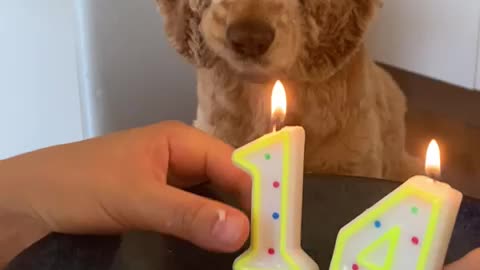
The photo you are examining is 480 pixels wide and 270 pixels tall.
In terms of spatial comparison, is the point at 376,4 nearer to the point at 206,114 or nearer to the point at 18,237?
the point at 206,114

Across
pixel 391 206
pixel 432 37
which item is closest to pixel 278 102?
pixel 391 206

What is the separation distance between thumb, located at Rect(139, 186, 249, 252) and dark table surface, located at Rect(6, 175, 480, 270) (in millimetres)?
29

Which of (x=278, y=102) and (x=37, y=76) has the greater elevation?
A: (x=278, y=102)

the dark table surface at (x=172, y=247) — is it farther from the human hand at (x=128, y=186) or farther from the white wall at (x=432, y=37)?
the white wall at (x=432, y=37)

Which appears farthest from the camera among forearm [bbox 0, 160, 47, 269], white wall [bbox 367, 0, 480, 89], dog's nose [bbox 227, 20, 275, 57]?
white wall [bbox 367, 0, 480, 89]

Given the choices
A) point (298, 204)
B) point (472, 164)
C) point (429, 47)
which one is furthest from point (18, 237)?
point (472, 164)

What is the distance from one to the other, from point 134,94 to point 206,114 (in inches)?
8.1

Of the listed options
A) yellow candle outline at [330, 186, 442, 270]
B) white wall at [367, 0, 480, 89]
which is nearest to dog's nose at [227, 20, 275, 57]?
yellow candle outline at [330, 186, 442, 270]

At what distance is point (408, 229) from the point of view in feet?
1.59

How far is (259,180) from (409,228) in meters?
0.12

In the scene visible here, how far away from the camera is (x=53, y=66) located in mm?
1208

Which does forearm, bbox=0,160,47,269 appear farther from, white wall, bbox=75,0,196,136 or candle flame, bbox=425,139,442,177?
white wall, bbox=75,0,196,136

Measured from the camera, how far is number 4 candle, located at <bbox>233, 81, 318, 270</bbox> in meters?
0.55

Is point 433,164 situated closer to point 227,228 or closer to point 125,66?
point 227,228
